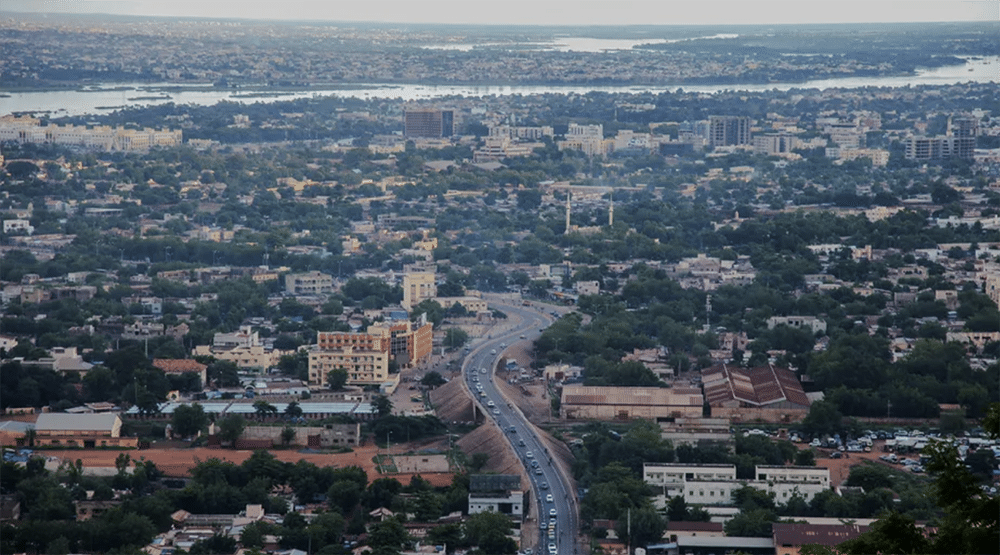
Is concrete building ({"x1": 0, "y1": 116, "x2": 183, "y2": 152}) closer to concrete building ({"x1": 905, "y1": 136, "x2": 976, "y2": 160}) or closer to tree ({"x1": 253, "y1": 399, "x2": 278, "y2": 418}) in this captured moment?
concrete building ({"x1": 905, "y1": 136, "x2": 976, "y2": 160})

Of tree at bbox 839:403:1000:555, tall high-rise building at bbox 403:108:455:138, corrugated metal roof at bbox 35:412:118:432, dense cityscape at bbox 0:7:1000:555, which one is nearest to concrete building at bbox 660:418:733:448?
dense cityscape at bbox 0:7:1000:555

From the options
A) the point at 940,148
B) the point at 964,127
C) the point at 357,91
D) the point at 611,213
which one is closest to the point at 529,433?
the point at 611,213

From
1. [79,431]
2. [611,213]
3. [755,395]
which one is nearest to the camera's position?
[79,431]

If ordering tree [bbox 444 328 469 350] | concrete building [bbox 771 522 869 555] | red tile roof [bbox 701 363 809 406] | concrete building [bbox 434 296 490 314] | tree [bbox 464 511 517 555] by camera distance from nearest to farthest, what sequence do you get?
concrete building [bbox 771 522 869 555] → tree [bbox 464 511 517 555] → red tile roof [bbox 701 363 809 406] → tree [bbox 444 328 469 350] → concrete building [bbox 434 296 490 314]

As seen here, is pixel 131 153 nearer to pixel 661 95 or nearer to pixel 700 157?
pixel 700 157

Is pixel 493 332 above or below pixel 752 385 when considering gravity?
below

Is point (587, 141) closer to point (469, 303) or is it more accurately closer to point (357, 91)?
point (357, 91)
